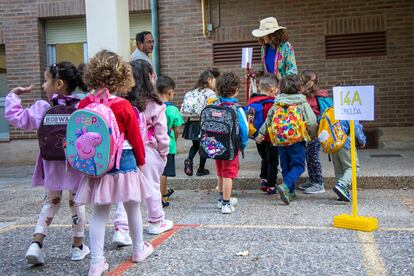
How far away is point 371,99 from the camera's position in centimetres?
464

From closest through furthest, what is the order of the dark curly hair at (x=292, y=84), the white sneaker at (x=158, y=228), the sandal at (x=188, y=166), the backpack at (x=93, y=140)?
the backpack at (x=93, y=140)
the white sneaker at (x=158, y=228)
the dark curly hair at (x=292, y=84)
the sandal at (x=188, y=166)

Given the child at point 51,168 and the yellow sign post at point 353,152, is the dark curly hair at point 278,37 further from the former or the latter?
the child at point 51,168

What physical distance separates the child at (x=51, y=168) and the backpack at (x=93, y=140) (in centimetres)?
43

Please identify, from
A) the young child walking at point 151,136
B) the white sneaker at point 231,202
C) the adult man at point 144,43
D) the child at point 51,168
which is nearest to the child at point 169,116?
the white sneaker at point 231,202

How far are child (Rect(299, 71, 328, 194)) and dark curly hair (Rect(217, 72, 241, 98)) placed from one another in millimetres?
1124

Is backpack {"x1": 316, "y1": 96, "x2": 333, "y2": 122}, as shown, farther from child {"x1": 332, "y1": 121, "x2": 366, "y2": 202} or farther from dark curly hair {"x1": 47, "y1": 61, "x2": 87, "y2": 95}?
dark curly hair {"x1": 47, "y1": 61, "x2": 87, "y2": 95}

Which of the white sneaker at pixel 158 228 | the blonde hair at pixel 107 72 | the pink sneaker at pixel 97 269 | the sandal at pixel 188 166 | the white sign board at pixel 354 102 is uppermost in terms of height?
the blonde hair at pixel 107 72

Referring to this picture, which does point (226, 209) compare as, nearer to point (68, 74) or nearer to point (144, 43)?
point (68, 74)

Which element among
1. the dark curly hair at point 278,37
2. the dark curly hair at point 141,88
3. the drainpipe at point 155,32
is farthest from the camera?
the drainpipe at point 155,32

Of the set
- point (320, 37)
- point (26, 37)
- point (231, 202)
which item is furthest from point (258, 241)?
point (26, 37)

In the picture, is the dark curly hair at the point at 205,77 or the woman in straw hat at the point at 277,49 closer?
the woman in straw hat at the point at 277,49

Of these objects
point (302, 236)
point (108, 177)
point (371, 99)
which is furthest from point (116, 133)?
point (371, 99)

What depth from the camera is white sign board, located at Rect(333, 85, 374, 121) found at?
15.3ft

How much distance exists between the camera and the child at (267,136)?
20.5ft
